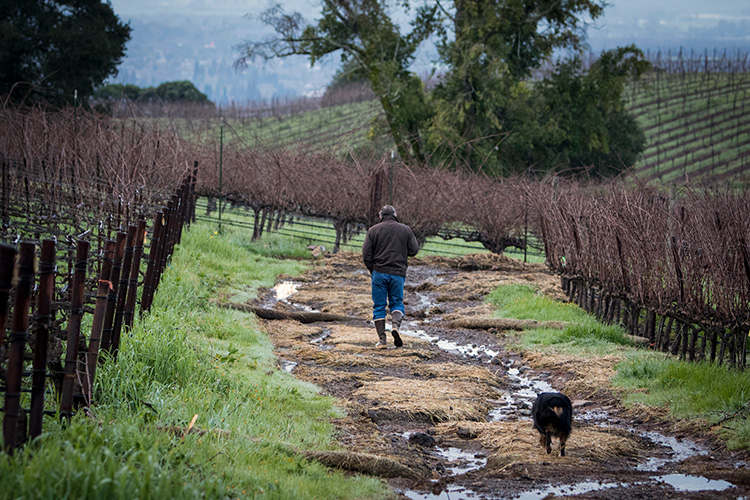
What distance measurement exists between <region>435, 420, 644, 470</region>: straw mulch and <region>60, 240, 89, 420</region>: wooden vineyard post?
2783 mm

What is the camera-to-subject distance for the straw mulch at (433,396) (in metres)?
6.01

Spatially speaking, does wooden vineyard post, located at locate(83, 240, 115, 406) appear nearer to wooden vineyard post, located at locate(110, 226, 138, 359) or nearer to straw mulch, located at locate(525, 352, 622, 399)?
wooden vineyard post, located at locate(110, 226, 138, 359)

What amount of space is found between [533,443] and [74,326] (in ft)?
10.9

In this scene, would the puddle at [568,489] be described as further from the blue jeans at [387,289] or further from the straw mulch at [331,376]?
the blue jeans at [387,289]

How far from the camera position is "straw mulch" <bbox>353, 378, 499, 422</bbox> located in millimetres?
6012

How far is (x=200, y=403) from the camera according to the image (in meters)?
5.07

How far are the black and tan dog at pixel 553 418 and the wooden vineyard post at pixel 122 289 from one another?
333 centimetres

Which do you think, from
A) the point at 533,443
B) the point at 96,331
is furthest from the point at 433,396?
the point at 96,331

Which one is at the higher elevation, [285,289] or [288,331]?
[285,289]

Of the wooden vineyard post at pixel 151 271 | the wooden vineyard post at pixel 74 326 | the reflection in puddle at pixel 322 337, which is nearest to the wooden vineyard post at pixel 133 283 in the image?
the wooden vineyard post at pixel 151 271

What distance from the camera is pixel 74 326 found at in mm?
4219

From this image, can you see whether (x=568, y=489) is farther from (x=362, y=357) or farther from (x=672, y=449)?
(x=362, y=357)

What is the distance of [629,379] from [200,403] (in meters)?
4.30

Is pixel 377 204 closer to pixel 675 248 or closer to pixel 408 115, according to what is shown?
pixel 675 248
